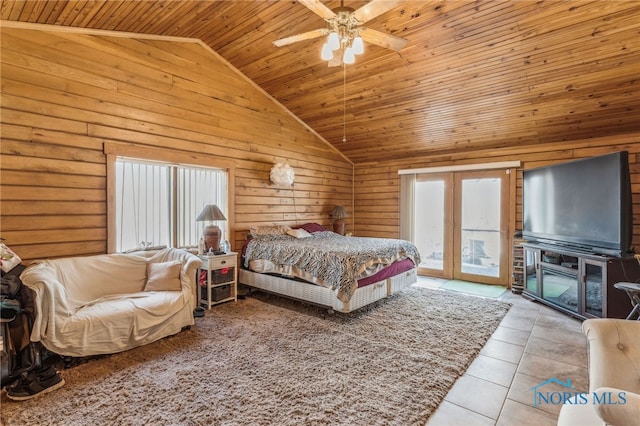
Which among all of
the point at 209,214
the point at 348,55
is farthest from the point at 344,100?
the point at 209,214

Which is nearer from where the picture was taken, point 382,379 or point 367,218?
point 382,379

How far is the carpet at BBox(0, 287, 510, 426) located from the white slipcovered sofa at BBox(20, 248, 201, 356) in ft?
0.57

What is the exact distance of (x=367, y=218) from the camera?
6566 millimetres

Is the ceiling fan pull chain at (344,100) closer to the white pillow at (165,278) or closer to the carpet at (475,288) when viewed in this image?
the white pillow at (165,278)

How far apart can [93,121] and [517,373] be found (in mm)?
4579

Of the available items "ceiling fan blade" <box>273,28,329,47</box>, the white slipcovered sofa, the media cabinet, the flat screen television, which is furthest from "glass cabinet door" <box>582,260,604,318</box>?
the white slipcovered sofa

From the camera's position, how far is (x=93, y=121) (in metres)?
3.12

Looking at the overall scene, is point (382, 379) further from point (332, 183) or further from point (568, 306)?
point (332, 183)

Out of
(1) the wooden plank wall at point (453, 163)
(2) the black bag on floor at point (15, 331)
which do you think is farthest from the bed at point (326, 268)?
(2) the black bag on floor at point (15, 331)

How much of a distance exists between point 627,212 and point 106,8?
5506 mm

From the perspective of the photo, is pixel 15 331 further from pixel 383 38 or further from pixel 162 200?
pixel 383 38

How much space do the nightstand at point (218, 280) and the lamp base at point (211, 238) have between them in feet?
0.48

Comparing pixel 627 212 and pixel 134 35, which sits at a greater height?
pixel 134 35

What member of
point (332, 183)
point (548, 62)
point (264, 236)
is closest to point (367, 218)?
point (332, 183)
